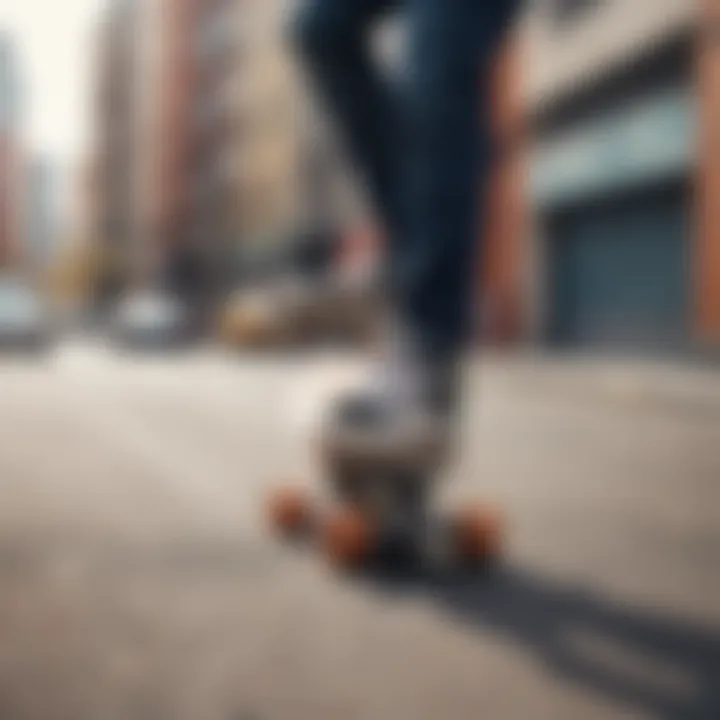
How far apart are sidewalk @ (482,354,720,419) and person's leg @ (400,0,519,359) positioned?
0.89m

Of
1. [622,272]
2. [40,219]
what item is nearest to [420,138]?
[40,219]

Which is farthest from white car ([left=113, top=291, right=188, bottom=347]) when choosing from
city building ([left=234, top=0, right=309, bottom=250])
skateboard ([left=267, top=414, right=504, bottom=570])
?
skateboard ([left=267, top=414, right=504, bottom=570])

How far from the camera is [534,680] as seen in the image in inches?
25.7

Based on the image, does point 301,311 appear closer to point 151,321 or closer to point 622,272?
point 151,321

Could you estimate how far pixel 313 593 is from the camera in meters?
0.87

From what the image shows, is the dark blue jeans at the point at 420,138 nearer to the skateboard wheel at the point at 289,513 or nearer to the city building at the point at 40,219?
the skateboard wheel at the point at 289,513

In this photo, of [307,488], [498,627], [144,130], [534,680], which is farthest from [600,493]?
[144,130]

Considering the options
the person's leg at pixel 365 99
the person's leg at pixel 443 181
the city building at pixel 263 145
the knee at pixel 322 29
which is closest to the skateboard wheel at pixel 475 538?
the person's leg at pixel 443 181

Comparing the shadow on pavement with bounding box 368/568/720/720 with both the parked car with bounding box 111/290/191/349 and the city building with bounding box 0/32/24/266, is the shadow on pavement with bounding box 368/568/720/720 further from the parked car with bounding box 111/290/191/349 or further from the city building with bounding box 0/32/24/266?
the parked car with bounding box 111/290/191/349

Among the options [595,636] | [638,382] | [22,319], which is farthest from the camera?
[638,382]

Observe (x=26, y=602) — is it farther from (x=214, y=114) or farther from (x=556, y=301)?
(x=556, y=301)

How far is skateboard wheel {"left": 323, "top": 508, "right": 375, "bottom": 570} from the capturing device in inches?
38.4

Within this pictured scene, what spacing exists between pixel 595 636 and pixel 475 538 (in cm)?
26

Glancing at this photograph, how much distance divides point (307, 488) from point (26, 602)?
547 mm
